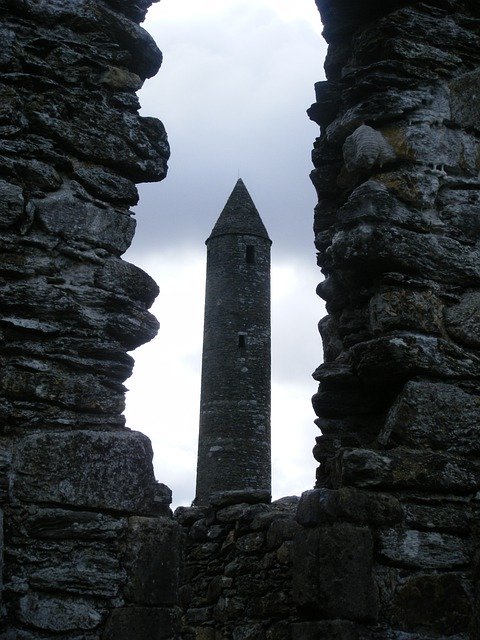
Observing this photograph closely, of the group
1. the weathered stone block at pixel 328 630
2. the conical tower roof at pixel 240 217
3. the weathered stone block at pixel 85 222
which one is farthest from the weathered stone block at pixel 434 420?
the conical tower roof at pixel 240 217

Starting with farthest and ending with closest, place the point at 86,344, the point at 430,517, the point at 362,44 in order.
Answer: the point at 362,44 → the point at 430,517 → the point at 86,344

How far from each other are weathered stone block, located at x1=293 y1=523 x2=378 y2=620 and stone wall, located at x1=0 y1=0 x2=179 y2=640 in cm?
55

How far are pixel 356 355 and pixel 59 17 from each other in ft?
6.28

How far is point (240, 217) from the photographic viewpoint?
27688 millimetres

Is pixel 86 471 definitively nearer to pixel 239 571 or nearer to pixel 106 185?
pixel 106 185

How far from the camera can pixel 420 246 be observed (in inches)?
140

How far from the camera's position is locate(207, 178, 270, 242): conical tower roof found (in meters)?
27.1

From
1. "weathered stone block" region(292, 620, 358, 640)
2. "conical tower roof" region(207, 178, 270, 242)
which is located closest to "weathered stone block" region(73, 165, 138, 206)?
"weathered stone block" region(292, 620, 358, 640)

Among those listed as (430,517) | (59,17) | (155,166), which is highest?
(59,17)

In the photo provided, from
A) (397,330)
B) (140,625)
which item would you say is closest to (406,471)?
(397,330)

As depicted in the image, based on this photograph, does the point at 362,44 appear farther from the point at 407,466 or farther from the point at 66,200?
the point at 407,466

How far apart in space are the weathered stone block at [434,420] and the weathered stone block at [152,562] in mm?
1041

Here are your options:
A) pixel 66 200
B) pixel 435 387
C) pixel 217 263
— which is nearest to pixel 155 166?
pixel 66 200

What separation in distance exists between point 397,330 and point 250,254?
23417 mm
